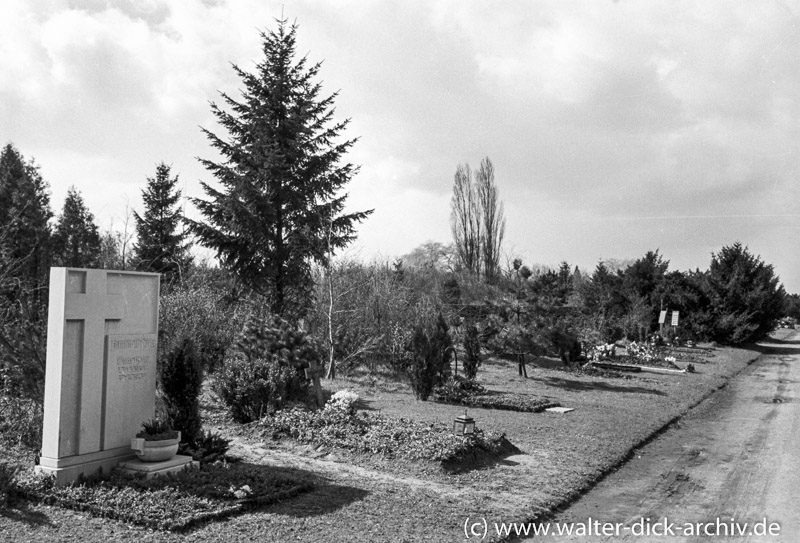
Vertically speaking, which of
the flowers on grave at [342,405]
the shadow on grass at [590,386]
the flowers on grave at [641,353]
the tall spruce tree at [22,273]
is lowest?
the shadow on grass at [590,386]

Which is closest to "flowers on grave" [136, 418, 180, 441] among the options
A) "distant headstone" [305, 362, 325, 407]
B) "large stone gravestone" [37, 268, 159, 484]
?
"large stone gravestone" [37, 268, 159, 484]

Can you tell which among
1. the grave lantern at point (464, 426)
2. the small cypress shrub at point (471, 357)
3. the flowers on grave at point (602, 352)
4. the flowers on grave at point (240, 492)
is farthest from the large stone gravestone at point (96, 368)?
the flowers on grave at point (602, 352)

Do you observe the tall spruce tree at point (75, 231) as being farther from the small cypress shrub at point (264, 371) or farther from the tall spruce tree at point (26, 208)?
the small cypress shrub at point (264, 371)

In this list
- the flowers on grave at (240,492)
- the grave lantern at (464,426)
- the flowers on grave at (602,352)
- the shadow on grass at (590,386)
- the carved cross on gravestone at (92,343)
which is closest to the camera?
the flowers on grave at (240,492)

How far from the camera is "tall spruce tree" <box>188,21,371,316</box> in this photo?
19.9 m

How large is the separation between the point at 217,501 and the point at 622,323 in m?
31.8

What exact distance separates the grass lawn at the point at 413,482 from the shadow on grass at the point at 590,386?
2.07 meters

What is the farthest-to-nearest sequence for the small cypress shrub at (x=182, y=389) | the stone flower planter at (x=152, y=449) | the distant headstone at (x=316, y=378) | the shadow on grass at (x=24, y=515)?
the distant headstone at (x=316, y=378), the small cypress shrub at (x=182, y=389), the stone flower planter at (x=152, y=449), the shadow on grass at (x=24, y=515)

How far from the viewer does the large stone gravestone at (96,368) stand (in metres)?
6.98

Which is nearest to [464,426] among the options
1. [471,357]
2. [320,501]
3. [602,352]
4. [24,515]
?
[320,501]

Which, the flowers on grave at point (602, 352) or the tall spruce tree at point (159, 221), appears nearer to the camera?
the flowers on grave at point (602, 352)

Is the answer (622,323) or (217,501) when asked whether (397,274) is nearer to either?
(622,323)

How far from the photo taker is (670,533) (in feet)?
20.3

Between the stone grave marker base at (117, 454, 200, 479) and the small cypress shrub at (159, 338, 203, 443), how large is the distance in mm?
748
